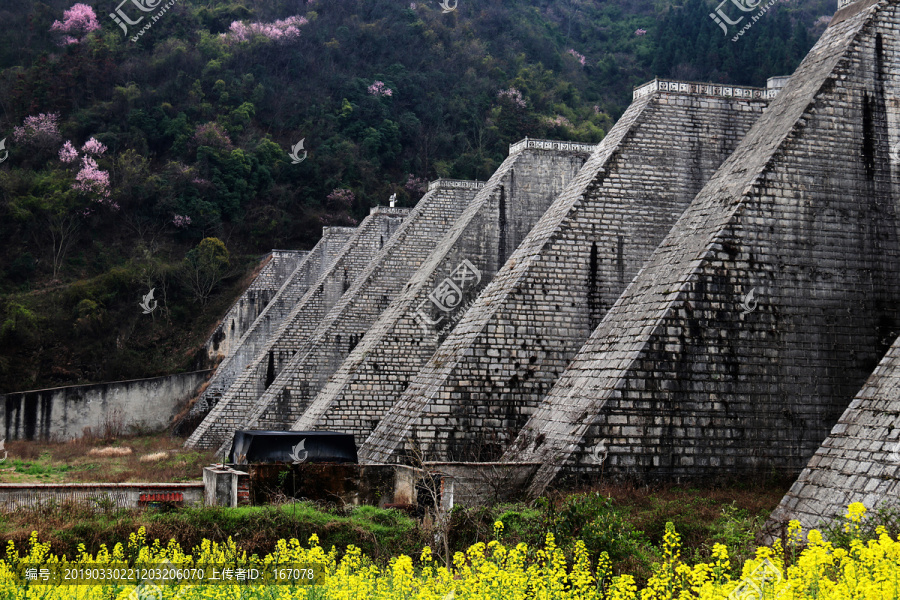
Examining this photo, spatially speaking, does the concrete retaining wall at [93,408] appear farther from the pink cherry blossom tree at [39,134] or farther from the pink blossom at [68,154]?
the pink cherry blossom tree at [39,134]

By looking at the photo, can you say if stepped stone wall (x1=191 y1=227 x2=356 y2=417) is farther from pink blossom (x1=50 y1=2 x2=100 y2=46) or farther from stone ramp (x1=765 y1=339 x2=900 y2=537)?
pink blossom (x1=50 y1=2 x2=100 y2=46)

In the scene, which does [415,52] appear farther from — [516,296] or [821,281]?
[821,281]

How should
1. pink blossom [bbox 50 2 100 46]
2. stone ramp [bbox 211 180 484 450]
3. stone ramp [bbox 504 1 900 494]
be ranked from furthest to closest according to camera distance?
pink blossom [bbox 50 2 100 46], stone ramp [bbox 211 180 484 450], stone ramp [bbox 504 1 900 494]

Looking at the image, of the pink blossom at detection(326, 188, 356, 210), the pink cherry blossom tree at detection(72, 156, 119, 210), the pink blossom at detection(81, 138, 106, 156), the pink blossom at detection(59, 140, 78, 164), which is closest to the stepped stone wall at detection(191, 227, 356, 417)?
the pink blossom at detection(326, 188, 356, 210)

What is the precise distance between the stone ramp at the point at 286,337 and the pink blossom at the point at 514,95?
2234 cm

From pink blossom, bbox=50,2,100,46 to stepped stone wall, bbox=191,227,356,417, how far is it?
1035 inches

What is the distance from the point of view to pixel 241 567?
854 centimetres

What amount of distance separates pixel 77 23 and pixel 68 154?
1066 cm

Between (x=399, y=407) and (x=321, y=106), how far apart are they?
41.0 metres

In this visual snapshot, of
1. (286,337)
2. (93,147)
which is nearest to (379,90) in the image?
(93,147)

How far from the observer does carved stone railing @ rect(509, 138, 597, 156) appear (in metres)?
20.9

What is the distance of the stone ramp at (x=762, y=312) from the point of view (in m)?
11.3

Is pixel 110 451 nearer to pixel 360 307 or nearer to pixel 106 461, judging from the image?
pixel 106 461

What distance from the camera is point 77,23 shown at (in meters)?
52.2
